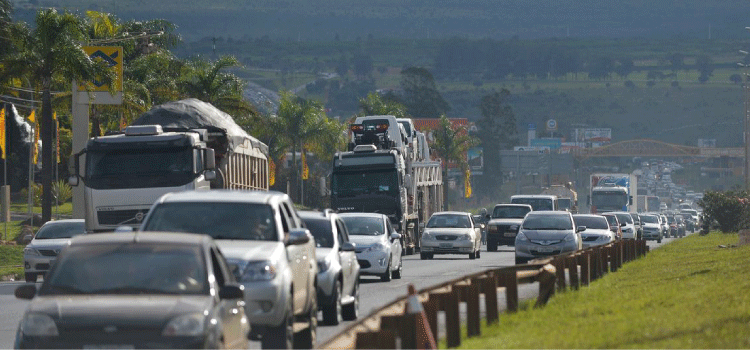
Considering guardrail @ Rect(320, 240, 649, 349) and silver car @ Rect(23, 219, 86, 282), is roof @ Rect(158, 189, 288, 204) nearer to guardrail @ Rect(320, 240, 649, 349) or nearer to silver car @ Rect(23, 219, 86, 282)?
guardrail @ Rect(320, 240, 649, 349)

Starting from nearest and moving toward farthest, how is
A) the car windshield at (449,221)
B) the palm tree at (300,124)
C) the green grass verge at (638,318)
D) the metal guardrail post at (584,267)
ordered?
the green grass verge at (638,318), the metal guardrail post at (584,267), the car windshield at (449,221), the palm tree at (300,124)

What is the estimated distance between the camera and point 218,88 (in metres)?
69.6

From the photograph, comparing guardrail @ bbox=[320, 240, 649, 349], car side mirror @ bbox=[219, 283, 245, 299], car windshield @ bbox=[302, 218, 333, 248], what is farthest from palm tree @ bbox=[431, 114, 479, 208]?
car side mirror @ bbox=[219, 283, 245, 299]

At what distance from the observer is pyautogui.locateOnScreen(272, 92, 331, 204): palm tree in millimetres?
108062

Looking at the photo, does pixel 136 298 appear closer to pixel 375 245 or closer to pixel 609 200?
pixel 375 245

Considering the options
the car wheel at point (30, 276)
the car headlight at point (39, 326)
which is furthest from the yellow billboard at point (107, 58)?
the car headlight at point (39, 326)

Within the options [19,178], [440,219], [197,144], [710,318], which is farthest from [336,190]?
[19,178]

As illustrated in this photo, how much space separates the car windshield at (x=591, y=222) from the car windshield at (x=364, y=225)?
15.4 metres

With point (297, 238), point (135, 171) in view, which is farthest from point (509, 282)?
point (135, 171)

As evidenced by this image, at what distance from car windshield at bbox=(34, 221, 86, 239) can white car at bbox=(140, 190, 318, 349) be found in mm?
20349

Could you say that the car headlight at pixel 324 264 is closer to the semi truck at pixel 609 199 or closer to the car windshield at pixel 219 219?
the car windshield at pixel 219 219

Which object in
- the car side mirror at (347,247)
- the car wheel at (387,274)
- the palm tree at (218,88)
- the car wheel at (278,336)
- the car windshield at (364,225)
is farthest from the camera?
the palm tree at (218,88)

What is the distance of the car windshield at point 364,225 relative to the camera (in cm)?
3375

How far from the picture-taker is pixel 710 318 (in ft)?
58.7
